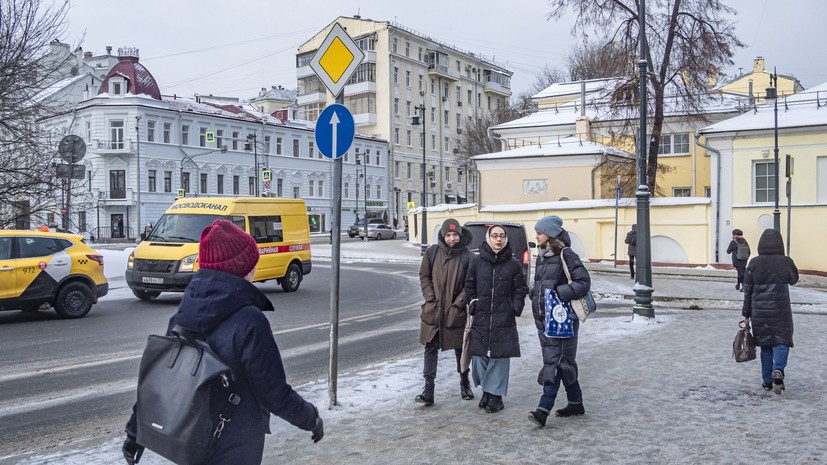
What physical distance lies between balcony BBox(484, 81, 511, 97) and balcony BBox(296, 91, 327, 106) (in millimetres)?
23999

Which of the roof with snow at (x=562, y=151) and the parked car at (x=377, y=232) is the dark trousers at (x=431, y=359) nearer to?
the roof with snow at (x=562, y=151)

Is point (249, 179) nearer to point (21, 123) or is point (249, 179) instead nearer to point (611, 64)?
point (611, 64)

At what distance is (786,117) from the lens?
96.9 feet

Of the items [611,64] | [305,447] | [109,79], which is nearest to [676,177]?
[611,64]

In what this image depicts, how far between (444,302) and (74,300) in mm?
9417

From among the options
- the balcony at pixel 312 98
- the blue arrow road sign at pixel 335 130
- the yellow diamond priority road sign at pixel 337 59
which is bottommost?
the blue arrow road sign at pixel 335 130

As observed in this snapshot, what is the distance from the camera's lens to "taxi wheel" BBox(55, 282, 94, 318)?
13.3 m

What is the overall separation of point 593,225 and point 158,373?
96.4ft

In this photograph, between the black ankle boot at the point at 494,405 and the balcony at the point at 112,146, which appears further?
the balcony at the point at 112,146

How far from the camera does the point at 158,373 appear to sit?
2.81 m

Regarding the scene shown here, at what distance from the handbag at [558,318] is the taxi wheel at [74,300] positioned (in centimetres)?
1040

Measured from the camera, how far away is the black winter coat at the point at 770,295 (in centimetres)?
727

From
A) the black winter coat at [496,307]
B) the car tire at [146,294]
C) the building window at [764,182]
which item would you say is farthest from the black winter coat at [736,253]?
the black winter coat at [496,307]

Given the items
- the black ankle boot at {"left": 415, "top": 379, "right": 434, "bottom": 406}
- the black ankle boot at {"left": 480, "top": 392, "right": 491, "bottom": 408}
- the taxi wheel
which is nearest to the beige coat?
the black ankle boot at {"left": 415, "top": 379, "right": 434, "bottom": 406}
